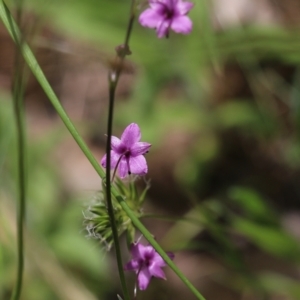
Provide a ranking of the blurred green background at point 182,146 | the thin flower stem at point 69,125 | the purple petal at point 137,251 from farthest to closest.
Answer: the blurred green background at point 182,146, the purple petal at point 137,251, the thin flower stem at point 69,125

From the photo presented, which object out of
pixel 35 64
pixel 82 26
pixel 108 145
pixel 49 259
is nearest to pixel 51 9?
pixel 82 26

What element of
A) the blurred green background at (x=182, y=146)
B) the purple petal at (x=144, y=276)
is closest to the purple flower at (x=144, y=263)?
the purple petal at (x=144, y=276)

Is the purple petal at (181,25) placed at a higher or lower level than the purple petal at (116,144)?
higher

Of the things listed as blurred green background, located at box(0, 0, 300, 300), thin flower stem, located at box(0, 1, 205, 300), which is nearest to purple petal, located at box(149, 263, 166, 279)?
thin flower stem, located at box(0, 1, 205, 300)

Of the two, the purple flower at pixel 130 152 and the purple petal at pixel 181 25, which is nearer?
the purple flower at pixel 130 152

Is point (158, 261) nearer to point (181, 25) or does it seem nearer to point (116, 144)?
point (116, 144)

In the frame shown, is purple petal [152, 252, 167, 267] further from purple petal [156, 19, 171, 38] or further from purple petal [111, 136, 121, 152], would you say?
purple petal [156, 19, 171, 38]

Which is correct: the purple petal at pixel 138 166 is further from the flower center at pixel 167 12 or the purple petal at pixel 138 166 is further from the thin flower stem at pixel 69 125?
the flower center at pixel 167 12
